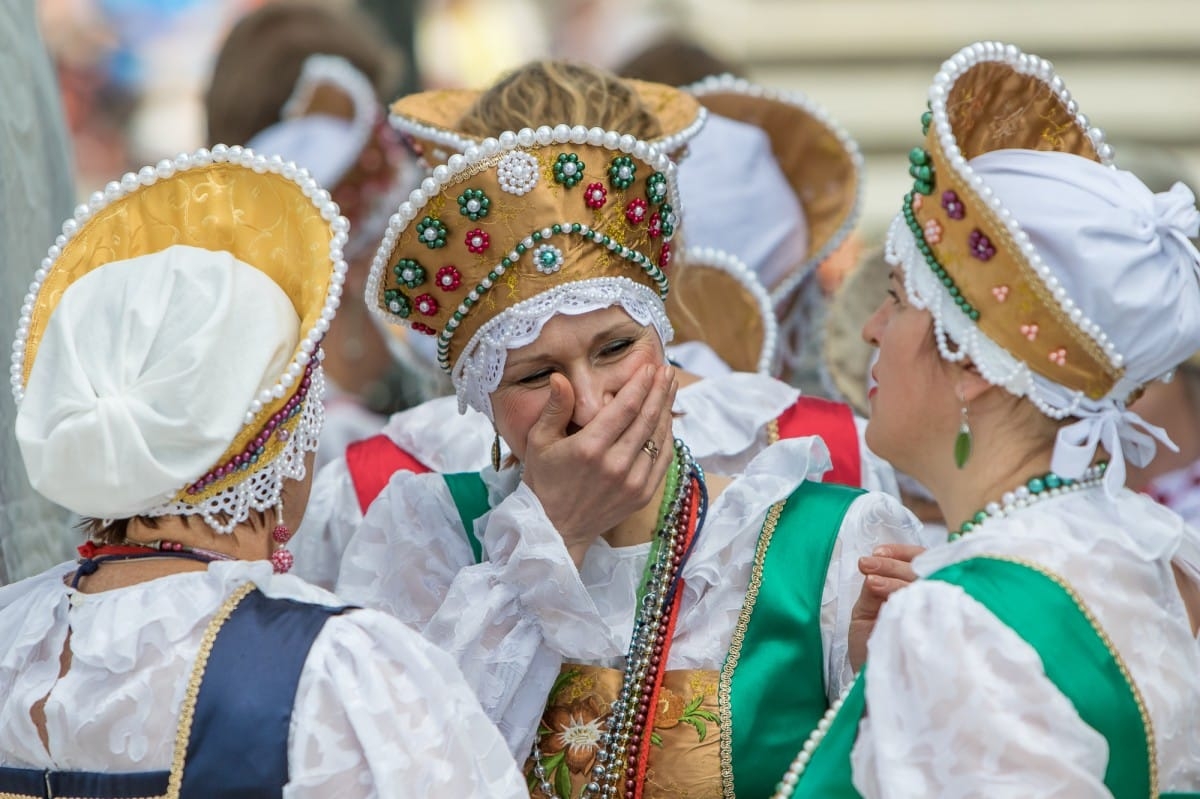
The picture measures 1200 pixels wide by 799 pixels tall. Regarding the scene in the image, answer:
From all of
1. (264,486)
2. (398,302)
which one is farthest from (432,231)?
(264,486)

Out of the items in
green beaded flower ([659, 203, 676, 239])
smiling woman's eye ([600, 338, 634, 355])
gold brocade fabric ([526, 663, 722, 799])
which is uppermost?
green beaded flower ([659, 203, 676, 239])

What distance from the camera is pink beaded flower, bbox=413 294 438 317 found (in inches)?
110

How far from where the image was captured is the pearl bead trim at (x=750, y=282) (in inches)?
149

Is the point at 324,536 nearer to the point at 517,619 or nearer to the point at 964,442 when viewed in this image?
the point at 517,619

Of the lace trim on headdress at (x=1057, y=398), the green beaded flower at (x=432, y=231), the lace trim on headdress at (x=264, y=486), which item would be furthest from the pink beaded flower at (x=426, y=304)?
the lace trim on headdress at (x=1057, y=398)

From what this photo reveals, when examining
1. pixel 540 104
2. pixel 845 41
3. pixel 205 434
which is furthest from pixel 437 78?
pixel 205 434

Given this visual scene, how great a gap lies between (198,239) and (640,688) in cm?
99

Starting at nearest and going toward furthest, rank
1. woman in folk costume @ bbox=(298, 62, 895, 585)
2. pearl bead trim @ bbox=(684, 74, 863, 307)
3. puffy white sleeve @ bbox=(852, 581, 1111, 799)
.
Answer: puffy white sleeve @ bbox=(852, 581, 1111, 799), woman in folk costume @ bbox=(298, 62, 895, 585), pearl bead trim @ bbox=(684, 74, 863, 307)

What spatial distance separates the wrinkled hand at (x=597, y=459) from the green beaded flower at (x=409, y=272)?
0.96ft

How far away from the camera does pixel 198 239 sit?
251 centimetres

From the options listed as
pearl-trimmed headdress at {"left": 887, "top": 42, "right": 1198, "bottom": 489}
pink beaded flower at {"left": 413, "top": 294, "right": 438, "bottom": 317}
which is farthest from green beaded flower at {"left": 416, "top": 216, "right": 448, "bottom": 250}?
pearl-trimmed headdress at {"left": 887, "top": 42, "right": 1198, "bottom": 489}

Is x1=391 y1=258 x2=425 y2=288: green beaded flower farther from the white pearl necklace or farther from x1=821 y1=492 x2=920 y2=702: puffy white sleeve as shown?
the white pearl necklace

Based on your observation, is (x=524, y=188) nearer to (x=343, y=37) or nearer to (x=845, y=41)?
(x=343, y=37)

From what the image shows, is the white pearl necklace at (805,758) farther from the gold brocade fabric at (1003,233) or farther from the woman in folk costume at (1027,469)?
the gold brocade fabric at (1003,233)
